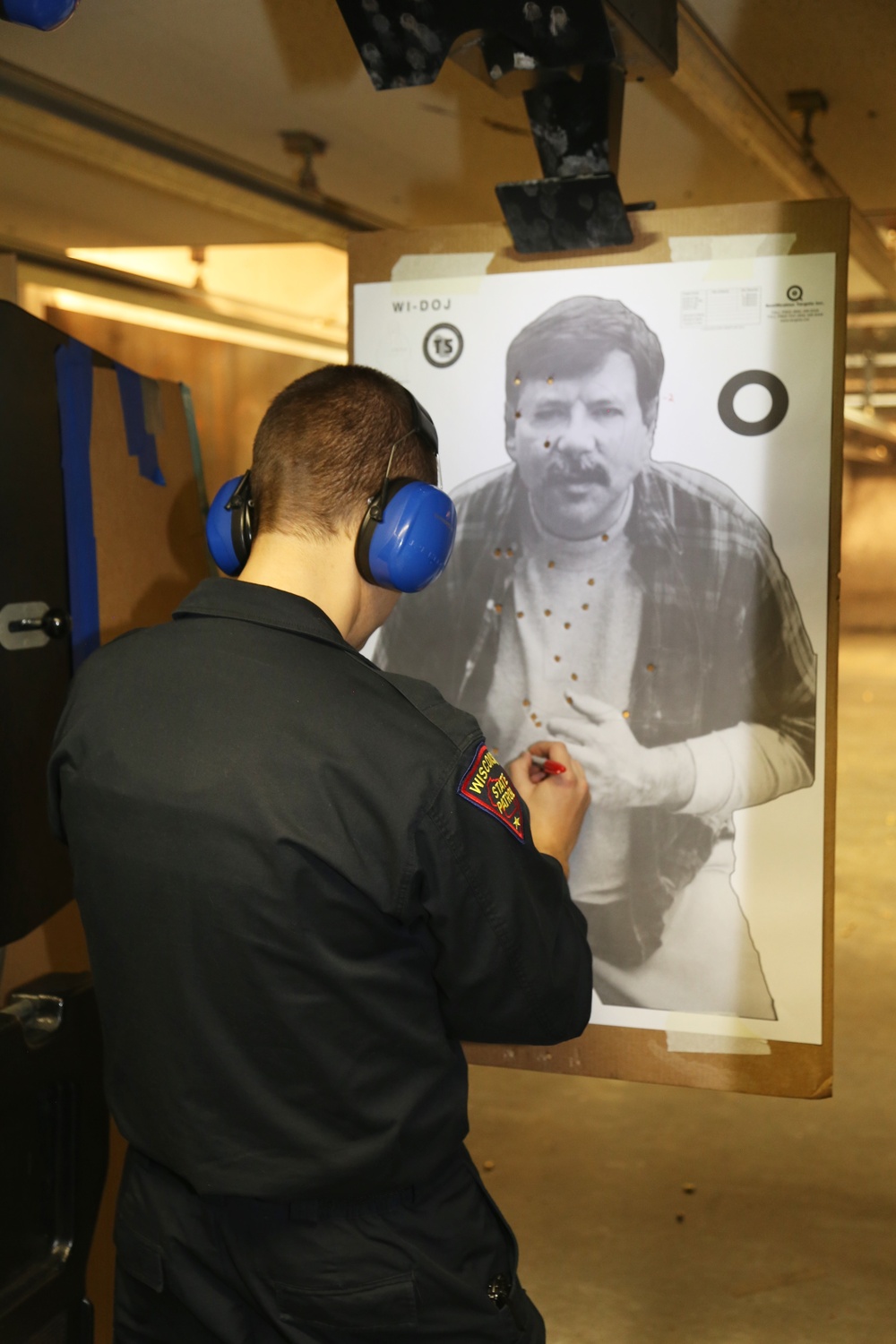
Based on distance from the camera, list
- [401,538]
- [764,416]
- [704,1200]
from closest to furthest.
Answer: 1. [401,538]
2. [764,416]
3. [704,1200]

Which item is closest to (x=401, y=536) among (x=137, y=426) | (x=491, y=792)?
(x=491, y=792)

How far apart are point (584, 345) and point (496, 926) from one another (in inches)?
33.9

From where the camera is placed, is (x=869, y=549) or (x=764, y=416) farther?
(x=869, y=549)

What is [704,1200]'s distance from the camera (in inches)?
92.3

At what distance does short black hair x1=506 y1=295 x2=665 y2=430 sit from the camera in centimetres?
150

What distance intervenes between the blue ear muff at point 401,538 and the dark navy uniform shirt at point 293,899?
8 centimetres

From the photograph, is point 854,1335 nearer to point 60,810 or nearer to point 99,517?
point 60,810

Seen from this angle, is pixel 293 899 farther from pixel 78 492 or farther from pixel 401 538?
pixel 78 492

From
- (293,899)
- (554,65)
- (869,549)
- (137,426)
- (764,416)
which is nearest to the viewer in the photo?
(293,899)

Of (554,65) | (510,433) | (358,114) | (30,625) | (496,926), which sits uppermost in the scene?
(358,114)

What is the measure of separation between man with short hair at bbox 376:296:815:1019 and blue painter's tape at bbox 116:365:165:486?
24.9 inches

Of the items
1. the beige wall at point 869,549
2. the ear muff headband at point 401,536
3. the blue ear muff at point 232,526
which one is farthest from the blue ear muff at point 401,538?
the beige wall at point 869,549

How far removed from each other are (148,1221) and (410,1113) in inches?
11.2

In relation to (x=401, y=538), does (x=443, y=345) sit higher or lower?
higher
